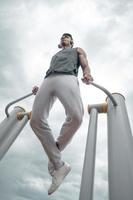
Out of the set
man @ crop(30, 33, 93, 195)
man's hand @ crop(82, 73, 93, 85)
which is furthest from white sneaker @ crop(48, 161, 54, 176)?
man's hand @ crop(82, 73, 93, 85)

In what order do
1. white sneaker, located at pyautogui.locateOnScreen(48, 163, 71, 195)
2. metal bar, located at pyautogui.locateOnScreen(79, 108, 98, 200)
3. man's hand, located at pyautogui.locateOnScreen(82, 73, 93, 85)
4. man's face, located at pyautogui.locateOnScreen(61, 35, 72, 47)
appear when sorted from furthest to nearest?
1. man's face, located at pyautogui.locateOnScreen(61, 35, 72, 47)
2. man's hand, located at pyautogui.locateOnScreen(82, 73, 93, 85)
3. white sneaker, located at pyautogui.locateOnScreen(48, 163, 71, 195)
4. metal bar, located at pyautogui.locateOnScreen(79, 108, 98, 200)

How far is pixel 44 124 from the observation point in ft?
11.1

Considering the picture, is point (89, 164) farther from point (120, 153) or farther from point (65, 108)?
point (65, 108)

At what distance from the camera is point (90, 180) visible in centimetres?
275

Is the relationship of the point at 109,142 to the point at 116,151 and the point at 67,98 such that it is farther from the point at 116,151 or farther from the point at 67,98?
the point at 67,98

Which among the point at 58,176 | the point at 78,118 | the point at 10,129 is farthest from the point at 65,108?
the point at 10,129

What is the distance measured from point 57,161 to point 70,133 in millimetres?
370

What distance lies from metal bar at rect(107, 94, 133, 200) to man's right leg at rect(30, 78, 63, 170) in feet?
2.31

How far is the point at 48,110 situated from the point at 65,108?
0.25 meters

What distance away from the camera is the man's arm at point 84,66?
344cm

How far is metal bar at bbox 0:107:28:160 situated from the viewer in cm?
417

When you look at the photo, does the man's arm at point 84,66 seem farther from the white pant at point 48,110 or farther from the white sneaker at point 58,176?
the white sneaker at point 58,176

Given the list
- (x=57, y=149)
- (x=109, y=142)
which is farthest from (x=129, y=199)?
(x=57, y=149)

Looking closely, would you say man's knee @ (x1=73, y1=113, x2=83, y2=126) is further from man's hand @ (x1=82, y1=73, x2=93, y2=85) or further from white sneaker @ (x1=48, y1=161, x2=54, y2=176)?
white sneaker @ (x1=48, y1=161, x2=54, y2=176)
